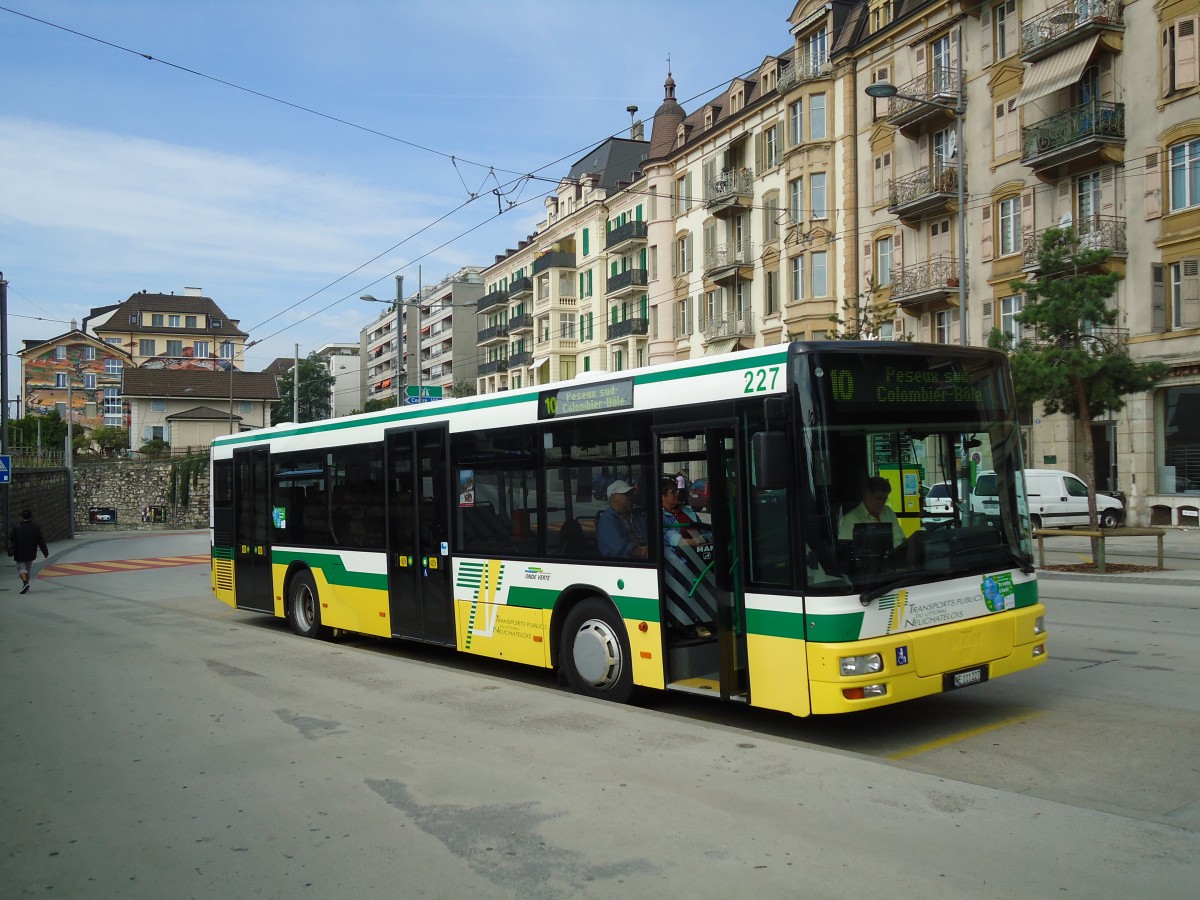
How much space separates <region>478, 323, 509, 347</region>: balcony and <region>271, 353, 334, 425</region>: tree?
31.5 m

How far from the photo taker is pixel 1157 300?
29312 mm

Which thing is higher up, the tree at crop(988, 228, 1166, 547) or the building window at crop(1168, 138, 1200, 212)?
the building window at crop(1168, 138, 1200, 212)

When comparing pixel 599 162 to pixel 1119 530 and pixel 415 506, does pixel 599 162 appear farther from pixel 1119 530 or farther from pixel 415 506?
pixel 415 506

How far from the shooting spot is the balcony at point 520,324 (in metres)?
76.4

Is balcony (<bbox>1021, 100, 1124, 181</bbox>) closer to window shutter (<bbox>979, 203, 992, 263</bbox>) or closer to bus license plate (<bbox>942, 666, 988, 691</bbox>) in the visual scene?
window shutter (<bbox>979, 203, 992, 263</bbox>)

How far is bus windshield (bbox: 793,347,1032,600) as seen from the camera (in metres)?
6.94

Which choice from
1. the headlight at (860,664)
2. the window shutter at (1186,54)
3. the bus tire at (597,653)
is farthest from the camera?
the window shutter at (1186,54)

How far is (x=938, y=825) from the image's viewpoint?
5.32m

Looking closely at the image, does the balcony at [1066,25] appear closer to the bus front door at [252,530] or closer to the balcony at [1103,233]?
the balcony at [1103,233]

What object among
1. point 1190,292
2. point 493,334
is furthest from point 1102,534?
point 493,334

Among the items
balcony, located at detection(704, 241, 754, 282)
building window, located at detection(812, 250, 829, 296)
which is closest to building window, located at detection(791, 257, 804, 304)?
building window, located at detection(812, 250, 829, 296)

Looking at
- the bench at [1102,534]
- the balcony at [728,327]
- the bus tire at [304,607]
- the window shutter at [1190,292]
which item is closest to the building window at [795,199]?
the balcony at [728,327]

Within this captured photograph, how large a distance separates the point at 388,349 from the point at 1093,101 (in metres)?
103

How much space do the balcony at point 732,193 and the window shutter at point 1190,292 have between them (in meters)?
20.8
